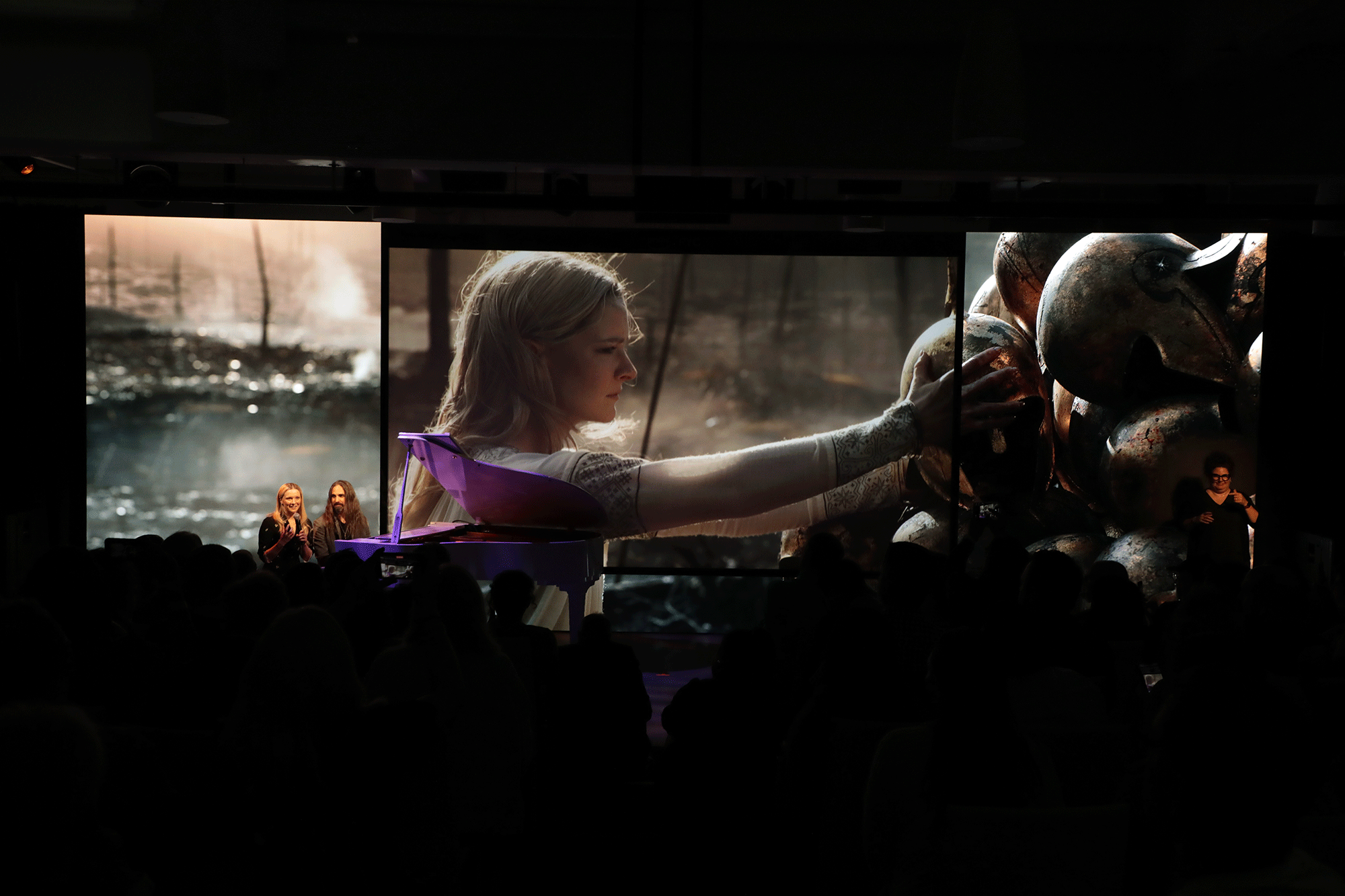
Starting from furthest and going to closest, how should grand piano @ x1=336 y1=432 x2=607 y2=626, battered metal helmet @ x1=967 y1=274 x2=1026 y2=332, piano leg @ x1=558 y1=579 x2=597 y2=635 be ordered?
battered metal helmet @ x1=967 y1=274 x2=1026 y2=332, piano leg @ x1=558 y1=579 x2=597 y2=635, grand piano @ x1=336 y1=432 x2=607 y2=626

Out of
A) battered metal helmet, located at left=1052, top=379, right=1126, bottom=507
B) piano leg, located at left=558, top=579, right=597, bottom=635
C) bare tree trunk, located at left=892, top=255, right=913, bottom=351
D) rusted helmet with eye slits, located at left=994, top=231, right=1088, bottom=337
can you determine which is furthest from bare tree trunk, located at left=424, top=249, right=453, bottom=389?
battered metal helmet, located at left=1052, top=379, right=1126, bottom=507

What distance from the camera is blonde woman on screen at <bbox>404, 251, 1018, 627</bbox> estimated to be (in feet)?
25.6

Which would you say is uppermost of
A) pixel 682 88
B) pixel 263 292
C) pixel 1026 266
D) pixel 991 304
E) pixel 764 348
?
pixel 682 88

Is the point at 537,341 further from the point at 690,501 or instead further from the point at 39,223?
the point at 39,223

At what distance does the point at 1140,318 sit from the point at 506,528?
4818 millimetres

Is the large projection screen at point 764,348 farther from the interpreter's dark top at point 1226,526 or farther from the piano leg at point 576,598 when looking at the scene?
the interpreter's dark top at point 1226,526

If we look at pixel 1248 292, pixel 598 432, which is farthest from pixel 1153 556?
pixel 598 432

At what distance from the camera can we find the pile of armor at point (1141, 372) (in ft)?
25.3

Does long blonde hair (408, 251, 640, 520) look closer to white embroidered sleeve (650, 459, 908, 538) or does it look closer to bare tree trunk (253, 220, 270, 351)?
white embroidered sleeve (650, 459, 908, 538)

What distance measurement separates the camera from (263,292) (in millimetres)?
8469

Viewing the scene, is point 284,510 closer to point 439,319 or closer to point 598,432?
point 439,319

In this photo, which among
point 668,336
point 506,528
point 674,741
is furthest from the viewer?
point 668,336

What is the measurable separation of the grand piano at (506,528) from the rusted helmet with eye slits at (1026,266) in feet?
12.4

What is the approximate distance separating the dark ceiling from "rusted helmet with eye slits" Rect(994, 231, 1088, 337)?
8.31 feet
